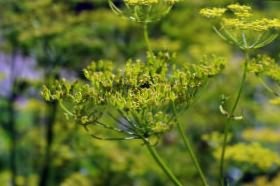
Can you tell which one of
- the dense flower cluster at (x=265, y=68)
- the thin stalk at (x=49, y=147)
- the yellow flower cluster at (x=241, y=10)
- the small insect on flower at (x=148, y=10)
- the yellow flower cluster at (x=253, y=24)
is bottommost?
the thin stalk at (x=49, y=147)

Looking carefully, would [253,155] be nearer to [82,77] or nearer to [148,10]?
[148,10]

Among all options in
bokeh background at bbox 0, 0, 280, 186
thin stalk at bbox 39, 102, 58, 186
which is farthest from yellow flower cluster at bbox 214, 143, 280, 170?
thin stalk at bbox 39, 102, 58, 186

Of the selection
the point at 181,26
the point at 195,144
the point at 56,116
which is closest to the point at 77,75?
the point at 56,116

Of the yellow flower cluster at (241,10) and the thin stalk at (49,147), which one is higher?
the yellow flower cluster at (241,10)

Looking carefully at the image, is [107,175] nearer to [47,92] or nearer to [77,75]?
[77,75]

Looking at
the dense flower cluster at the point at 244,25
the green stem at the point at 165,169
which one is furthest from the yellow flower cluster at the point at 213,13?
the green stem at the point at 165,169

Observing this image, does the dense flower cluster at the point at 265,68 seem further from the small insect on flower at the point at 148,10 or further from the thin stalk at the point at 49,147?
the thin stalk at the point at 49,147
